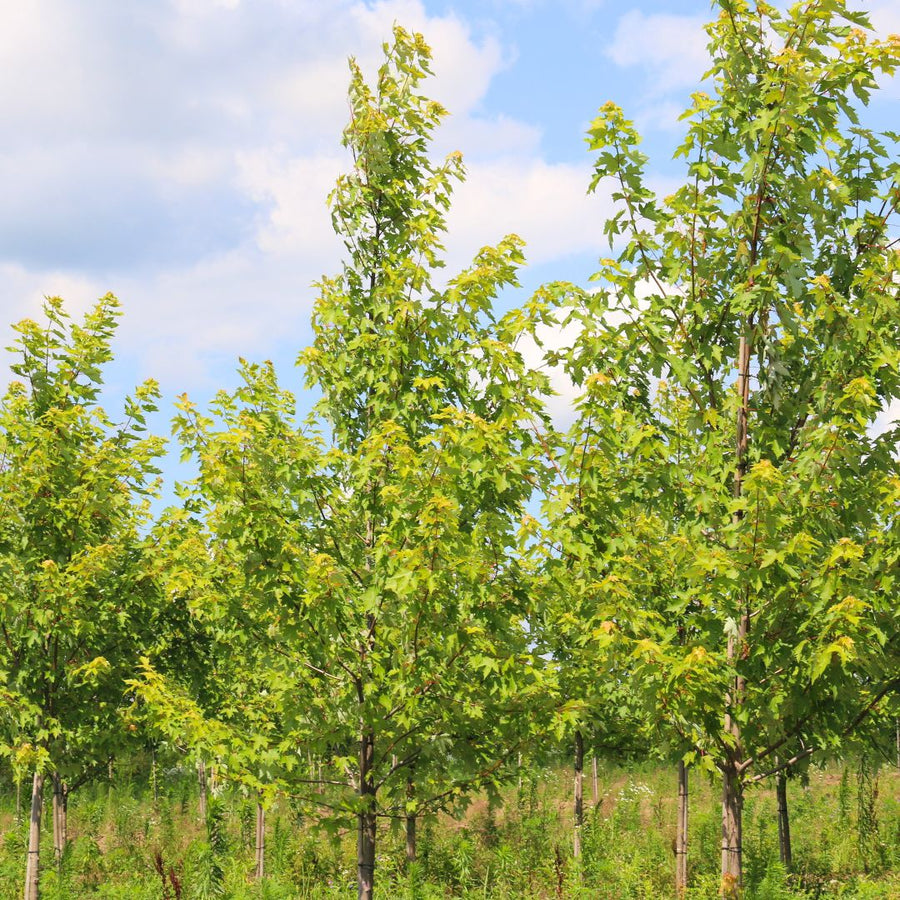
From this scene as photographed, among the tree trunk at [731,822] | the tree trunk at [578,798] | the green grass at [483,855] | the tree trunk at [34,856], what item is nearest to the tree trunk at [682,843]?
the green grass at [483,855]

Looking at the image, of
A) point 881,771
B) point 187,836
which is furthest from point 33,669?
point 881,771

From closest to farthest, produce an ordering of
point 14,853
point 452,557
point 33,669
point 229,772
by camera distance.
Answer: point 452,557, point 229,772, point 33,669, point 14,853

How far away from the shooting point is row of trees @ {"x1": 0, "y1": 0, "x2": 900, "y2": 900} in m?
6.72

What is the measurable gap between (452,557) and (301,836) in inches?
582

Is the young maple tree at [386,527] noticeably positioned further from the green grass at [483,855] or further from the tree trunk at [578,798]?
the tree trunk at [578,798]

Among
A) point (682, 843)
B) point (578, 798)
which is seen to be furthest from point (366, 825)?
point (578, 798)

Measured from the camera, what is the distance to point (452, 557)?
7.21 metres

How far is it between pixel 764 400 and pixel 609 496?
1.48m

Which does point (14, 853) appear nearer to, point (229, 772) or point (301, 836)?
point (301, 836)

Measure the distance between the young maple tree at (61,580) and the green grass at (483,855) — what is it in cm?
271

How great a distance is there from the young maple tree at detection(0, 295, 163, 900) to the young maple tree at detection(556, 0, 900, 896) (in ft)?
22.0

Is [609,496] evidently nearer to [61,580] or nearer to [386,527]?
[386,527]

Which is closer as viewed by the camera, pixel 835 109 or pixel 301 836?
pixel 835 109

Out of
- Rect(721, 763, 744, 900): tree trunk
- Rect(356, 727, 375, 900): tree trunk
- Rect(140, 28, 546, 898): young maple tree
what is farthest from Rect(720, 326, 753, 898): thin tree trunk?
Rect(356, 727, 375, 900): tree trunk
